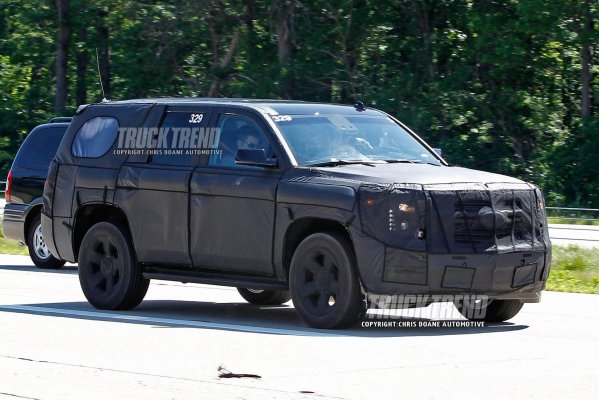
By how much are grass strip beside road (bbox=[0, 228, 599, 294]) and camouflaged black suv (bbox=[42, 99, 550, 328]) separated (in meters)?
4.29

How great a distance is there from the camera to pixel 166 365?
29.6 feet

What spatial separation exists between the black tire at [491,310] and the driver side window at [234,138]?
2304 millimetres

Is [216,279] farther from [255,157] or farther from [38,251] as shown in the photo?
[38,251]

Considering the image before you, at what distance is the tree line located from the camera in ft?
136

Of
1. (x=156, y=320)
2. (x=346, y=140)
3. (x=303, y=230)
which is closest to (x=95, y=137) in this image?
(x=156, y=320)

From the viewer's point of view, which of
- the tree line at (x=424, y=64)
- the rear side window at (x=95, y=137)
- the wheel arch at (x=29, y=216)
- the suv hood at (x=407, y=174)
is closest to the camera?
the suv hood at (x=407, y=174)

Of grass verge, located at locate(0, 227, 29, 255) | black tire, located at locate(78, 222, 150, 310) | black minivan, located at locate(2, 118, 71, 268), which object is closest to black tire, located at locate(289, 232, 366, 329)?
black tire, located at locate(78, 222, 150, 310)

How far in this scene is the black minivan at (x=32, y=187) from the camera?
763 inches

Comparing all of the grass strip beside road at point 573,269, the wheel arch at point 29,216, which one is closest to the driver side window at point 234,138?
the grass strip beside road at point 573,269

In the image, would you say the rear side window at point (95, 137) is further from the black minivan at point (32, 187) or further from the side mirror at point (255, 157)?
the black minivan at point (32, 187)

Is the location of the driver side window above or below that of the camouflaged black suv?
above

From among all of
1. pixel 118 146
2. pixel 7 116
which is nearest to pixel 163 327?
pixel 118 146

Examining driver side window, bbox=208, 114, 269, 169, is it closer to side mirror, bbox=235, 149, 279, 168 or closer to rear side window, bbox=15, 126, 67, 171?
side mirror, bbox=235, 149, 279, 168

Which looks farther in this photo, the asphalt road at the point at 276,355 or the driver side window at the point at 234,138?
the driver side window at the point at 234,138
